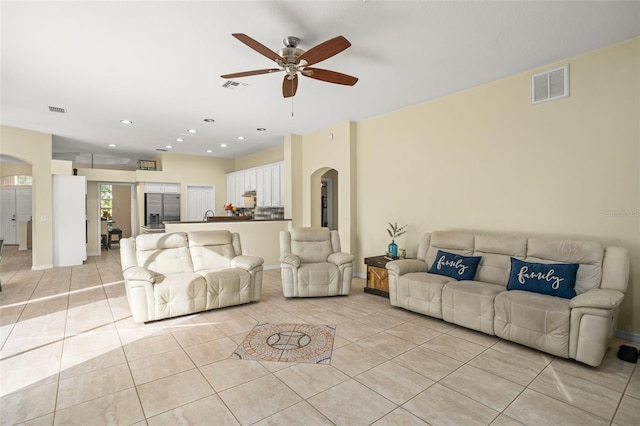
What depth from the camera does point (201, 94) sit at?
4461 millimetres

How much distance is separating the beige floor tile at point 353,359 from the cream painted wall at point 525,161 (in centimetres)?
242

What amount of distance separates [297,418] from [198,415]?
633 millimetres

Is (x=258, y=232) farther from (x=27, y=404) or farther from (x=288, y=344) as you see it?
(x=27, y=404)

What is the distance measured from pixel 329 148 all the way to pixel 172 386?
15.9 ft

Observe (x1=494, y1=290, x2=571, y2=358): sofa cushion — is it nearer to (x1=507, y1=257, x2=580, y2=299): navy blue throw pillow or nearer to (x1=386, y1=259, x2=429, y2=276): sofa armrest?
(x1=507, y1=257, x2=580, y2=299): navy blue throw pillow

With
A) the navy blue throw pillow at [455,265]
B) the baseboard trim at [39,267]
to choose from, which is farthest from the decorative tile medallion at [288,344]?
the baseboard trim at [39,267]

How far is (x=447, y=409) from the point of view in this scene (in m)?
2.11

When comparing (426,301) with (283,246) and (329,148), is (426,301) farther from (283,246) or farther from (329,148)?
(329,148)

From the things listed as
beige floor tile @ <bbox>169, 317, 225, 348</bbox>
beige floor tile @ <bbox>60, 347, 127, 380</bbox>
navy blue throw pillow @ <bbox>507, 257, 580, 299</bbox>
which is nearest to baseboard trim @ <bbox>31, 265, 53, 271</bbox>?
beige floor tile @ <bbox>169, 317, 225, 348</bbox>

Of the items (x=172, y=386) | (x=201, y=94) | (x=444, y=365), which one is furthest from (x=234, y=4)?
(x=444, y=365)

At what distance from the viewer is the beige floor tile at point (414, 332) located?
10.5ft

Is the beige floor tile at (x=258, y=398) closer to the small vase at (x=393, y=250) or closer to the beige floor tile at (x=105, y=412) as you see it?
the beige floor tile at (x=105, y=412)

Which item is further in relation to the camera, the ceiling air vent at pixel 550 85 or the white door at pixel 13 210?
the white door at pixel 13 210

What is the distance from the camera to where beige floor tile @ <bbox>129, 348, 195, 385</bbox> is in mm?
2531
